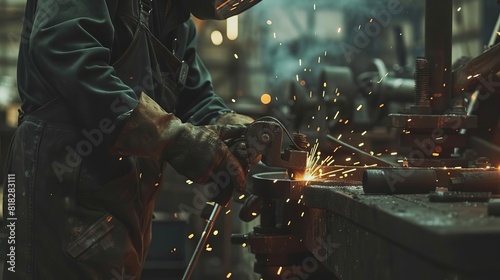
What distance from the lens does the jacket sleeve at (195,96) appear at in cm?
255

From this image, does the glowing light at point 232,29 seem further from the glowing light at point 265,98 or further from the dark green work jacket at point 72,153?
the dark green work jacket at point 72,153

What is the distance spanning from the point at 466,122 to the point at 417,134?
0.15 m

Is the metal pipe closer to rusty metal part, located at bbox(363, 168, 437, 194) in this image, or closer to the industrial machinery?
the industrial machinery

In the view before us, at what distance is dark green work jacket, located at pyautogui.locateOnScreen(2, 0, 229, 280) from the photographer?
185 cm

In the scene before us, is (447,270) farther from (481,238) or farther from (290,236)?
(290,236)

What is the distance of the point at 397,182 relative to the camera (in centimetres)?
155

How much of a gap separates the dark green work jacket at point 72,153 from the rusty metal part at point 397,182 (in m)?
0.66

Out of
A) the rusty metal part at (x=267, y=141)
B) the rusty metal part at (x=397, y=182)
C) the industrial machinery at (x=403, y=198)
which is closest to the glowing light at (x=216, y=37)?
the industrial machinery at (x=403, y=198)

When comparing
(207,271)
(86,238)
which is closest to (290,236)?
(86,238)

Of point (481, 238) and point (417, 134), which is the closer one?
point (481, 238)

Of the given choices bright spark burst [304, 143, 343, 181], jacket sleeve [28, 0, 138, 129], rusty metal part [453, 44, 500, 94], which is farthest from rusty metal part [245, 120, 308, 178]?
rusty metal part [453, 44, 500, 94]

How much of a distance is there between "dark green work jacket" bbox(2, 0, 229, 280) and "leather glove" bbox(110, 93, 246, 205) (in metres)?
0.04

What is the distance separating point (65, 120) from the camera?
77.0 inches

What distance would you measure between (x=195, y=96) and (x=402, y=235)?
1.54m
